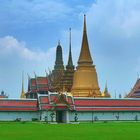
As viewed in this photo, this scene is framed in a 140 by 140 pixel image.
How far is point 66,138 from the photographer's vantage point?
28.7 m

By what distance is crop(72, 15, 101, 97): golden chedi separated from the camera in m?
86.3

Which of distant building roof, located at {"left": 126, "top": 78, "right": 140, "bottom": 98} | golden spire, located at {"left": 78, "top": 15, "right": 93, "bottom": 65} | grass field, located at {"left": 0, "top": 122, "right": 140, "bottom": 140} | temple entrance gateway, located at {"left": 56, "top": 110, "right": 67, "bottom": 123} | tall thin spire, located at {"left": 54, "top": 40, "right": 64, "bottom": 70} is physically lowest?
grass field, located at {"left": 0, "top": 122, "right": 140, "bottom": 140}

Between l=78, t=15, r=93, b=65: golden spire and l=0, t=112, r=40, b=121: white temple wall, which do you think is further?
l=78, t=15, r=93, b=65: golden spire

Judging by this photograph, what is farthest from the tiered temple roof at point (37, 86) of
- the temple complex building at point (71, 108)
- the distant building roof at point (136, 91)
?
the distant building roof at point (136, 91)

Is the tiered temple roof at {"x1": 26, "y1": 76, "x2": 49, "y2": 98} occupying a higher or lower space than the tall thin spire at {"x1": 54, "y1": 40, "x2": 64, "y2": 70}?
lower

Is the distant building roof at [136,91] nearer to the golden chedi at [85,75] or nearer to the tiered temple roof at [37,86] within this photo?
the golden chedi at [85,75]

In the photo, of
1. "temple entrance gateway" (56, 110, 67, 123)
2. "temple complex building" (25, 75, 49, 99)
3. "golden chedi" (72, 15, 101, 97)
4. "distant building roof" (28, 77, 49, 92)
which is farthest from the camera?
"distant building roof" (28, 77, 49, 92)

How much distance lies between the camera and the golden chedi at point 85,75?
283ft

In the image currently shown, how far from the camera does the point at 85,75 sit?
87.3 metres

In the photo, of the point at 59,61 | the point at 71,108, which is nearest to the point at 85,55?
the point at 59,61

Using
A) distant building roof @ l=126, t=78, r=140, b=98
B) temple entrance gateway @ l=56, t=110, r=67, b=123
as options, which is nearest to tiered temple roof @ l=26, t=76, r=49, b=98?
distant building roof @ l=126, t=78, r=140, b=98

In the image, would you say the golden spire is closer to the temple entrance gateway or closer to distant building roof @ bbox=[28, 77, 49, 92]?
distant building roof @ bbox=[28, 77, 49, 92]

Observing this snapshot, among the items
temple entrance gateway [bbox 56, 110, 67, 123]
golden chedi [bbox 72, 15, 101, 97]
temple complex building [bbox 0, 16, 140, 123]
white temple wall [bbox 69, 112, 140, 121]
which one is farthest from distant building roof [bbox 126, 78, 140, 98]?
temple entrance gateway [bbox 56, 110, 67, 123]

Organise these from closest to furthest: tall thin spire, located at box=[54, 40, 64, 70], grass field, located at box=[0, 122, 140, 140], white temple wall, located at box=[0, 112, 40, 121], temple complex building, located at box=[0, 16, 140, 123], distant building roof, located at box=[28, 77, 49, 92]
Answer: grass field, located at box=[0, 122, 140, 140] < temple complex building, located at box=[0, 16, 140, 123] < white temple wall, located at box=[0, 112, 40, 121] < distant building roof, located at box=[28, 77, 49, 92] < tall thin spire, located at box=[54, 40, 64, 70]
